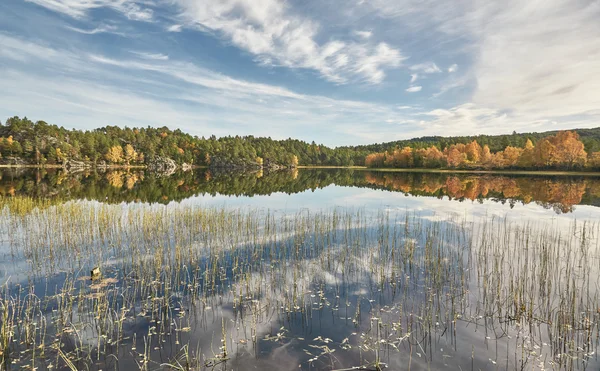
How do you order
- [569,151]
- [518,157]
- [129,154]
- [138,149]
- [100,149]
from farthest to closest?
[138,149] < [129,154] < [100,149] < [518,157] < [569,151]

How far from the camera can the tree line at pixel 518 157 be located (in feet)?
297

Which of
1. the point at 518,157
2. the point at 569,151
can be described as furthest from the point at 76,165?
the point at 569,151

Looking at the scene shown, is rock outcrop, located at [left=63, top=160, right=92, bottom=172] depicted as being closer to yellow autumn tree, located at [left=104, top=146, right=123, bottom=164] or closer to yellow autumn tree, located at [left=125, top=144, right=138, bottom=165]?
yellow autumn tree, located at [left=104, top=146, right=123, bottom=164]

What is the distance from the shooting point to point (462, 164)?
407ft

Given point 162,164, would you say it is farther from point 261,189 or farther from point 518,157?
point 518,157

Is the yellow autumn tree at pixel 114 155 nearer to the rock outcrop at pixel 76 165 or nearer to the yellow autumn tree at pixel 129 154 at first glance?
the yellow autumn tree at pixel 129 154

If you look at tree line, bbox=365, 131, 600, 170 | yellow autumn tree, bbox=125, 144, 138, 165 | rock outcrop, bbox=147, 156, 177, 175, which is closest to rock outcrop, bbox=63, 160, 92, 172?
yellow autumn tree, bbox=125, 144, 138, 165

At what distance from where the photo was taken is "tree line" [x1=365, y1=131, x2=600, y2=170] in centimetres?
9067

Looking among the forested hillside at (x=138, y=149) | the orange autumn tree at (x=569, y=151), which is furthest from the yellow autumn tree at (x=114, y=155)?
the orange autumn tree at (x=569, y=151)

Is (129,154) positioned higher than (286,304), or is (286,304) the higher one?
(129,154)

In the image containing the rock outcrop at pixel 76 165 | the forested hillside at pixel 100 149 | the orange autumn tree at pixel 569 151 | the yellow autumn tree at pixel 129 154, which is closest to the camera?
the orange autumn tree at pixel 569 151

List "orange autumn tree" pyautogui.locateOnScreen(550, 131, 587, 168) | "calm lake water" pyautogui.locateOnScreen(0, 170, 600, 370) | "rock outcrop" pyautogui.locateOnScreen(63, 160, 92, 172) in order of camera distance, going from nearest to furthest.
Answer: "calm lake water" pyautogui.locateOnScreen(0, 170, 600, 370), "orange autumn tree" pyautogui.locateOnScreen(550, 131, 587, 168), "rock outcrop" pyautogui.locateOnScreen(63, 160, 92, 172)

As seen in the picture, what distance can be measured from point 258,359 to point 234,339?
105cm

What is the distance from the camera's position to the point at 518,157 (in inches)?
4267
